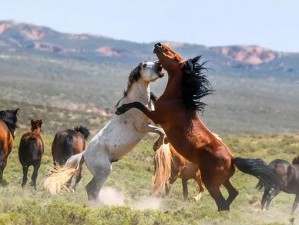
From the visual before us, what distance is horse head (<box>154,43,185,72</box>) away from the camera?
8.73 meters

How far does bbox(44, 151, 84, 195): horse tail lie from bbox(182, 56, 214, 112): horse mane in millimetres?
2415

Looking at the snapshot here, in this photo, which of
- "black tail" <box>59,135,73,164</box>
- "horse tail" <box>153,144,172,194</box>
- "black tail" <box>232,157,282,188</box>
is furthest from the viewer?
"black tail" <box>59,135,73,164</box>

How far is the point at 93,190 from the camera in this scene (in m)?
9.56

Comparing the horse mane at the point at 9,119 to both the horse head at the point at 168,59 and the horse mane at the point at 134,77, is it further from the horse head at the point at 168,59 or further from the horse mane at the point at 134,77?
the horse head at the point at 168,59

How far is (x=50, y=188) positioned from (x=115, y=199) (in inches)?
57.2

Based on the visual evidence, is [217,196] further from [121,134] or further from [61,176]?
[61,176]

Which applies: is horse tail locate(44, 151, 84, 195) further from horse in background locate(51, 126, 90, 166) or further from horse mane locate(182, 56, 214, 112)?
horse in background locate(51, 126, 90, 166)

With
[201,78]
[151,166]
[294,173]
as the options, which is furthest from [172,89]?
[151,166]

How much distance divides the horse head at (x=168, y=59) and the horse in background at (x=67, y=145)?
597cm

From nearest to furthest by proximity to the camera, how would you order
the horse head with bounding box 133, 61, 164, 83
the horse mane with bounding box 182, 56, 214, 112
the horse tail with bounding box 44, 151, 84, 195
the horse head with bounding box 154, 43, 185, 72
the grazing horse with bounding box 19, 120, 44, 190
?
1. the horse mane with bounding box 182, 56, 214, 112
2. the horse head with bounding box 154, 43, 185, 72
3. the horse head with bounding box 133, 61, 164, 83
4. the horse tail with bounding box 44, 151, 84, 195
5. the grazing horse with bounding box 19, 120, 44, 190

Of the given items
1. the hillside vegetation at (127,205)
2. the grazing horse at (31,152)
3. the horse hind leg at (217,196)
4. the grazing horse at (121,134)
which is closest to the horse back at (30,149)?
the grazing horse at (31,152)

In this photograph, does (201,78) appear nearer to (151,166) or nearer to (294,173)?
(294,173)

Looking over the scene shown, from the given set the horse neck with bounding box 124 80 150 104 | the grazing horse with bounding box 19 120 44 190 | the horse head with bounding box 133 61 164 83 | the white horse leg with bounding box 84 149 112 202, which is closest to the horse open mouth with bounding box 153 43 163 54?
the horse head with bounding box 133 61 164 83

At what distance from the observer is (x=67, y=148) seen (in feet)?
46.2
